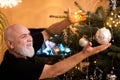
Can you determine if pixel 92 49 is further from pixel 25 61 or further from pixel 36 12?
pixel 36 12

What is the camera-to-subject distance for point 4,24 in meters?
5.19

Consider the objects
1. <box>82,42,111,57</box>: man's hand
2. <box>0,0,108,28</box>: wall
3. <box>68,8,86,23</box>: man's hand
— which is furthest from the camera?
<box>0,0,108,28</box>: wall

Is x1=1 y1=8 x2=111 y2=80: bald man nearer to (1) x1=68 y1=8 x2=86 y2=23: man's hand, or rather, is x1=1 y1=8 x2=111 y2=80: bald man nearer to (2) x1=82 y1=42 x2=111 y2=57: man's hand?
(2) x1=82 y1=42 x2=111 y2=57: man's hand

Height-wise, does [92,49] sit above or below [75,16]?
below

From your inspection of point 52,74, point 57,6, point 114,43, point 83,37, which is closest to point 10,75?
point 52,74

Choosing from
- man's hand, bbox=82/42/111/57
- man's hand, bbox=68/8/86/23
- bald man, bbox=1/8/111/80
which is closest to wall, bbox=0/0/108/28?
man's hand, bbox=68/8/86/23

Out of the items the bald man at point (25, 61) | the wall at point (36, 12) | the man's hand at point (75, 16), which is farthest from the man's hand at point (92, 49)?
the wall at point (36, 12)

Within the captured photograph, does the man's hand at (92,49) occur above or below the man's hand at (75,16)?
below

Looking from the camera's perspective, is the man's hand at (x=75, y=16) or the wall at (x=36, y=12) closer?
the man's hand at (x=75, y=16)

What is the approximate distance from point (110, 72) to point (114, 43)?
0.71ft

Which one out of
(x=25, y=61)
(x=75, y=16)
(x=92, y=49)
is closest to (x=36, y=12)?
(x=75, y=16)

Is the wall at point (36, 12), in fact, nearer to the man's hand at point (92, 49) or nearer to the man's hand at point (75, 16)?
the man's hand at point (75, 16)

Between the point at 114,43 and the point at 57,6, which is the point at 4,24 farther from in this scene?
the point at 114,43

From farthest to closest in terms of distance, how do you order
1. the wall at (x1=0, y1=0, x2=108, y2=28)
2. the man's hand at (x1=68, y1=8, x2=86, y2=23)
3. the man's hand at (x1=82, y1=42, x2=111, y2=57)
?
the wall at (x1=0, y1=0, x2=108, y2=28) → the man's hand at (x1=68, y1=8, x2=86, y2=23) → the man's hand at (x1=82, y1=42, x2=111, y2=57)
